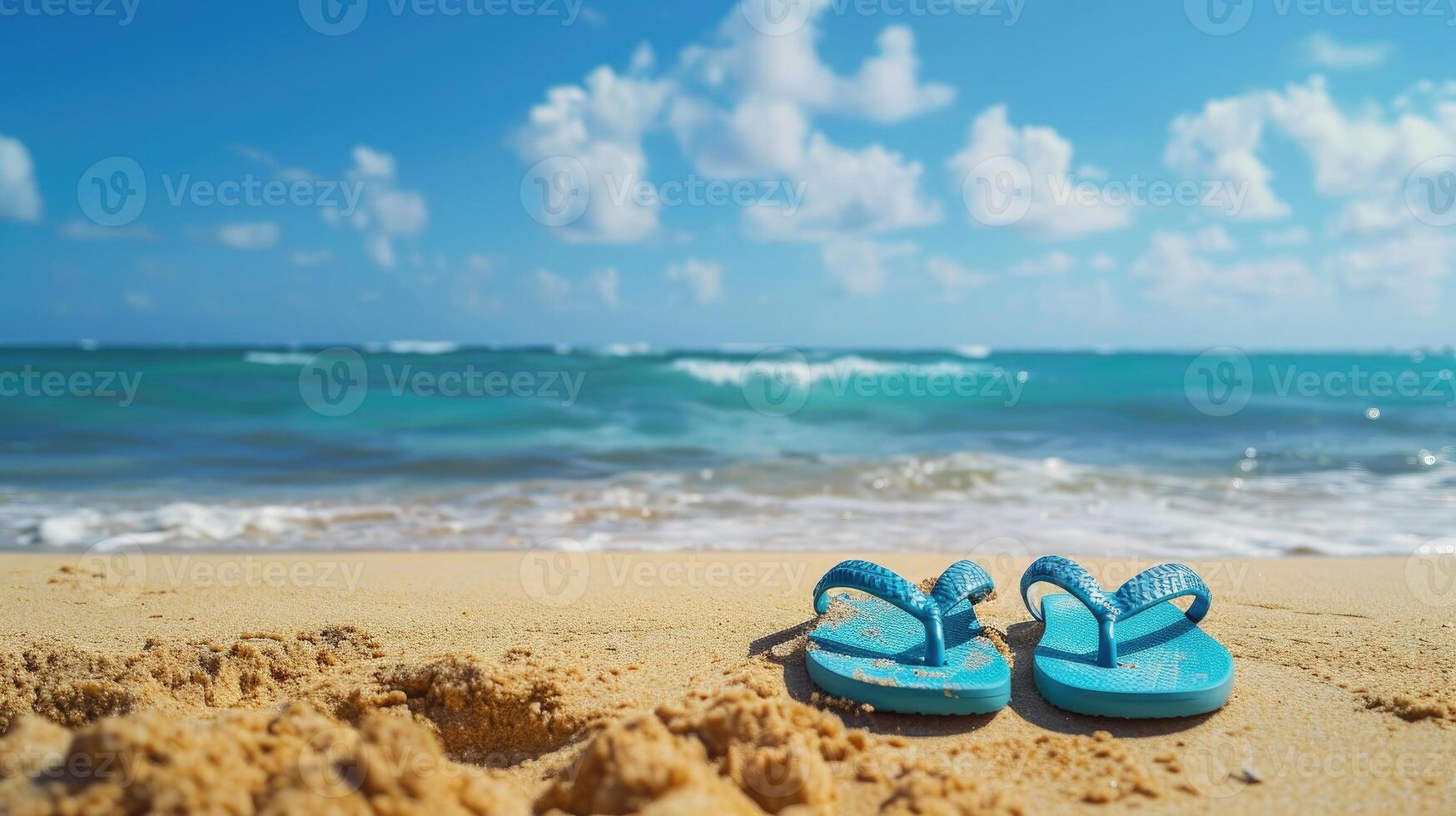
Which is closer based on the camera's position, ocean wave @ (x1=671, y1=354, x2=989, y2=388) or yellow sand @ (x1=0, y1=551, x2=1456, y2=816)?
yellow sand @ (x1=0, y1=551, x2=1456, y2=816)

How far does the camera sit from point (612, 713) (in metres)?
2.27

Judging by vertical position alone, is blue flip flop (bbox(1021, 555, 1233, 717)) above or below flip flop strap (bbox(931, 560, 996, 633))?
below

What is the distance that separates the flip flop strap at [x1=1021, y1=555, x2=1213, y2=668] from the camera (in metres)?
2.46

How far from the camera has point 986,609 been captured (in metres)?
3.26

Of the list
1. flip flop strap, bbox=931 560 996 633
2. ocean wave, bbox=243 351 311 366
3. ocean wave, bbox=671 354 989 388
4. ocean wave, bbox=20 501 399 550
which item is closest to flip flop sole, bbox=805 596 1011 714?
flip flop strap, bbox=931 560 996 633

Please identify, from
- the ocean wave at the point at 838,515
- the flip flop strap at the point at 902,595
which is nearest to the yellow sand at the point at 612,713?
the flip flop strap at the point at 902,595

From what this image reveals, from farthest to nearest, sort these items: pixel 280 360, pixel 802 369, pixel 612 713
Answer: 1. pixel 802 369
2. pixel 280 360
3. pixel 612 713

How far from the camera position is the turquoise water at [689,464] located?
6.09 meters

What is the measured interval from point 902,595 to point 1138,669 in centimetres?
72

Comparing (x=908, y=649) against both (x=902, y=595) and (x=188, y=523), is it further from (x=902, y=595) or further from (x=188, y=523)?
(x=188, y=523)

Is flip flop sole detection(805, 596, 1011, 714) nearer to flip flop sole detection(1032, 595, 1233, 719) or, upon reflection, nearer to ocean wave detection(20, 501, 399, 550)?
flip flop sole detection(1032, 595, 1233, 719)

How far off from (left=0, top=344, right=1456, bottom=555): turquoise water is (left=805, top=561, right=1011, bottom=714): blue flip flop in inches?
111

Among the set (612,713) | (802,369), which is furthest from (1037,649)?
(802,369)

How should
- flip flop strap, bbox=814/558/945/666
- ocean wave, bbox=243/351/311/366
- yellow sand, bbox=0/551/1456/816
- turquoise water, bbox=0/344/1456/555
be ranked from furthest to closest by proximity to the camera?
1. ocean wave, bbox=243/351/311/366
2. turquoise water, bbox=0/344/1456/555
3. flip flop strap, bbox=814/558/945/666
4. yellow sand, bbox=0/551/1456/816
